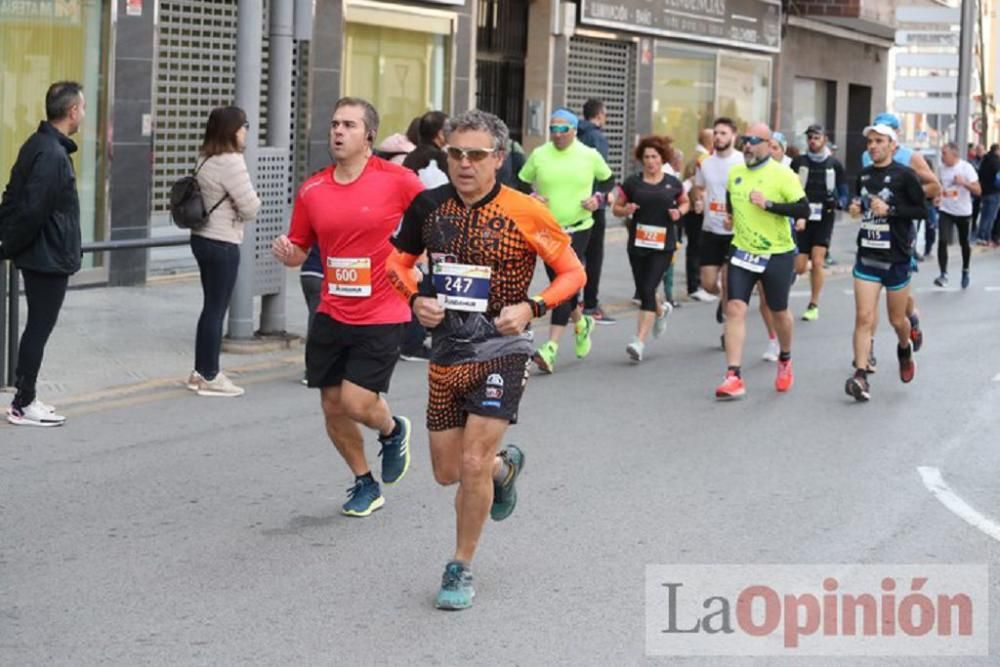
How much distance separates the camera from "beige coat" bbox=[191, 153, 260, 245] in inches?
446

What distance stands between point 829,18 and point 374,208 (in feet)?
94.1

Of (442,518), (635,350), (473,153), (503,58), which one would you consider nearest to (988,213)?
(503,58)

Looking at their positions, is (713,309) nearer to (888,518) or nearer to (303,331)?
(303,331)

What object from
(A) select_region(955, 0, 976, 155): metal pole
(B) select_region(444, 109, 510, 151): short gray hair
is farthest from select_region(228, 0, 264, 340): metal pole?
(A) select_region(955, 0, 976, 155): metal pole

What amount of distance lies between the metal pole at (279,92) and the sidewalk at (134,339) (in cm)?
29

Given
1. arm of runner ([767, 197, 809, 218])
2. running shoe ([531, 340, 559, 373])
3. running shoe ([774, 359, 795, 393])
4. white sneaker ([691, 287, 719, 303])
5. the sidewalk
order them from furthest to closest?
white sneaker ([691, 287, 719, 303]) < running shoe ([531, 340, 559, 373]) < running shoe ([774, 359, 795, 393]) < arm of runner ([767, 197, 809, 218]) < the sidewalk

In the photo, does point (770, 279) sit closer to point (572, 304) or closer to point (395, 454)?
point (572, 304)

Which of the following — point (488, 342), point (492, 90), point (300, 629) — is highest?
point (492, 90)

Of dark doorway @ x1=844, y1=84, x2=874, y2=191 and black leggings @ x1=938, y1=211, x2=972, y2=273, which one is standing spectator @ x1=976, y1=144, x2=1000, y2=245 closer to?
black leggings @ x1=938, y1=211, x2=972, y2=273

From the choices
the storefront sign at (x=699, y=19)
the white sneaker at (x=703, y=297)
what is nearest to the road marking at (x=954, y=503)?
the white sneaker at (x=703, y=297)

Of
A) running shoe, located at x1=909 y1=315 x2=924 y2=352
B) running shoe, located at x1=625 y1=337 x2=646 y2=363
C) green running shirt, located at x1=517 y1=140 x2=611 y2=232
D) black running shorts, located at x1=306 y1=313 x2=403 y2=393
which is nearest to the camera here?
black running shorts, located at x1=306 y1=313 x2=403 y2=393

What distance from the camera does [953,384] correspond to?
1341 centimetres

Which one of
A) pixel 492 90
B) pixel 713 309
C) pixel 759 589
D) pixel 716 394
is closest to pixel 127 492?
pixel 759 589
